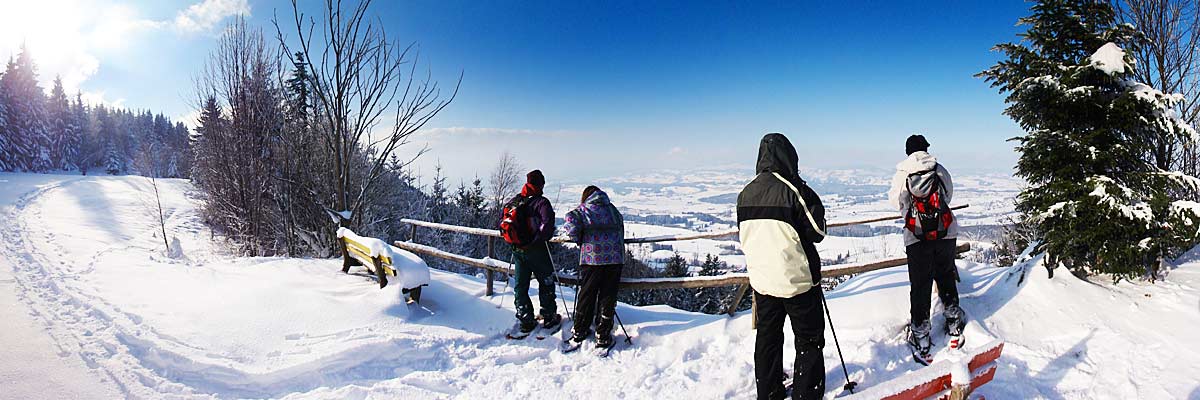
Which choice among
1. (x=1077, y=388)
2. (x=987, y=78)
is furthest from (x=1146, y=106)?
(x=1077, y=388)

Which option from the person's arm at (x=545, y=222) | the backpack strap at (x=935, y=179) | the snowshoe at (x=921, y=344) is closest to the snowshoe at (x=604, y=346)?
the person's arm at (x=545, y=222)

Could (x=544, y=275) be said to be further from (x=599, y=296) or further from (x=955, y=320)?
(x=955, y=320)

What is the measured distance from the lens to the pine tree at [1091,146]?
4.39 m

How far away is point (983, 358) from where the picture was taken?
2979mm

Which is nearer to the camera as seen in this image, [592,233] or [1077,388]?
[1077,388]

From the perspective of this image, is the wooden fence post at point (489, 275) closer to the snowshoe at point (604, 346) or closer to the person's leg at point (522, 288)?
the person's leg at point (522, 288)

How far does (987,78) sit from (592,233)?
5.18m

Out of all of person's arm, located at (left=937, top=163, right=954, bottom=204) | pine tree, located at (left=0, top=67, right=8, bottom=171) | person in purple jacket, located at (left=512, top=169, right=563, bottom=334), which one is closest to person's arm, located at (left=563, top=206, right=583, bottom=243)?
person in purple jacket, located at (left=512, top=169, right=563, bottom=334)

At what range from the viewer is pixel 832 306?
15.7ft

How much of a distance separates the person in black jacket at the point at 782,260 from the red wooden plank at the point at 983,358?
89 centimetres

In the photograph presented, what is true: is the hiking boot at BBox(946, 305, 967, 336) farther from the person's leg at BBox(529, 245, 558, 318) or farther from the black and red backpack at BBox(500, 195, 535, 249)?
the black and red backpack at BBox(500, 195, 535, 249)

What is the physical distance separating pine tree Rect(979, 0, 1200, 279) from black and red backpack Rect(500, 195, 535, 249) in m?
5.51

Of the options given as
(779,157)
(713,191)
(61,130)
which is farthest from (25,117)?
(713,191)

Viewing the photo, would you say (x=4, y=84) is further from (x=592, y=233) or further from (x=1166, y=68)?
(x=1166, y=68)
